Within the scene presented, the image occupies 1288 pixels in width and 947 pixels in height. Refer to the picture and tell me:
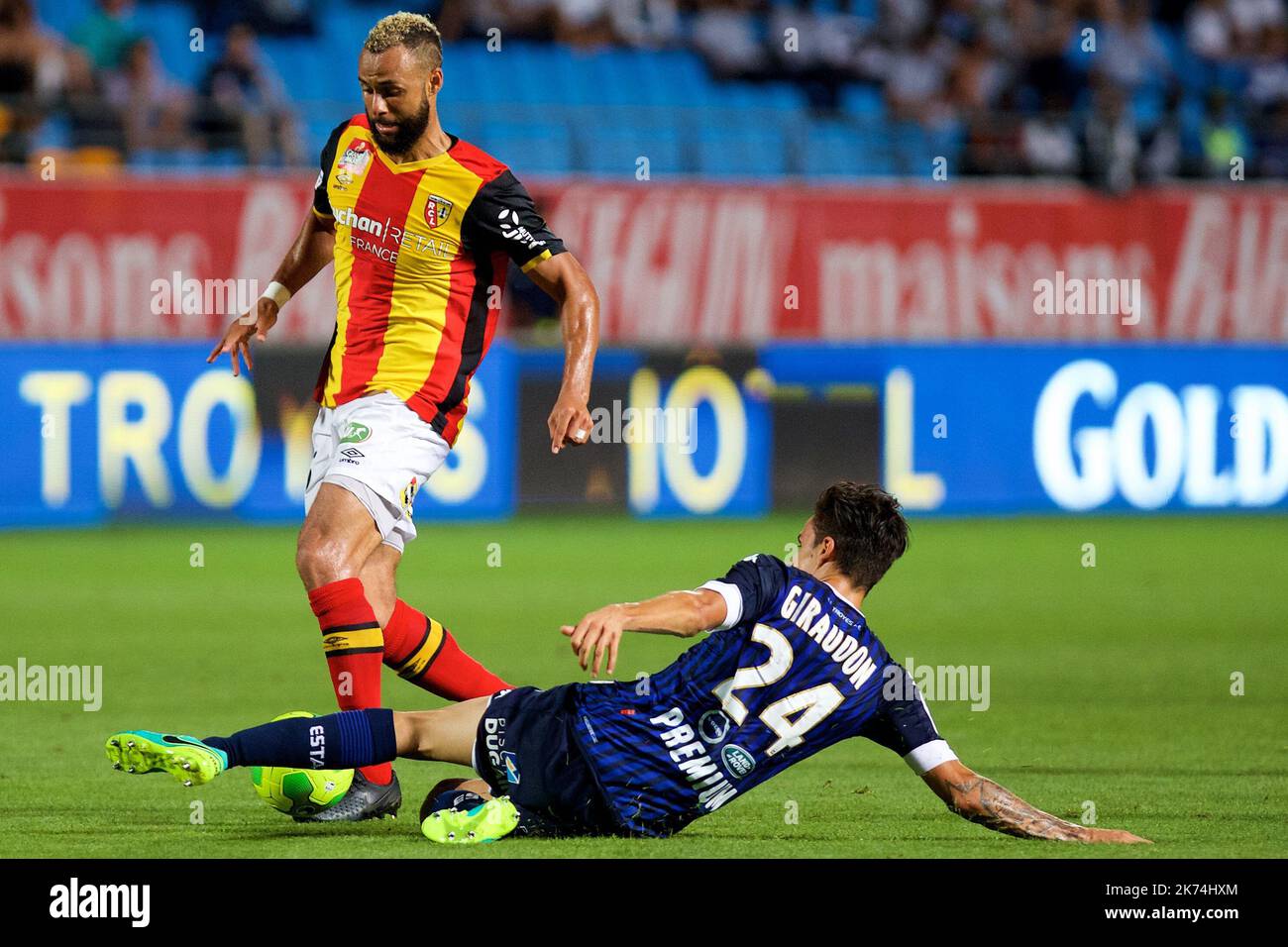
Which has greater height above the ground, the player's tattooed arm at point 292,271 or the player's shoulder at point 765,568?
the player's tattooed arm at point 292,271

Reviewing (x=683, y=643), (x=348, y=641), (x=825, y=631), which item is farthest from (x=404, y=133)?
(x=683, y=643)

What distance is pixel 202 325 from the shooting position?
52.1 ft

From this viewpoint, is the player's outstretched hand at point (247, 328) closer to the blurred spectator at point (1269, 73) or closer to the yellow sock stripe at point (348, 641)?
the yellow sock stripe at point (348, 641)

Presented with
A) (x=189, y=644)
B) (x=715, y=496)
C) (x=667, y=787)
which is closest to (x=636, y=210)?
(x=715, y=496)

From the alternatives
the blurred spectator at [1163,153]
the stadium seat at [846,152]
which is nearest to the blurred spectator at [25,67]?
the stadium seat at [846,152]

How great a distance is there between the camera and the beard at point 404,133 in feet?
20.1

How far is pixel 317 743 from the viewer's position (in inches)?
201

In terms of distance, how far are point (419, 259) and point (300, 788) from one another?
68.0 inches

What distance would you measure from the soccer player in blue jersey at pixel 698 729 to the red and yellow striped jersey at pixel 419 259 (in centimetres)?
131

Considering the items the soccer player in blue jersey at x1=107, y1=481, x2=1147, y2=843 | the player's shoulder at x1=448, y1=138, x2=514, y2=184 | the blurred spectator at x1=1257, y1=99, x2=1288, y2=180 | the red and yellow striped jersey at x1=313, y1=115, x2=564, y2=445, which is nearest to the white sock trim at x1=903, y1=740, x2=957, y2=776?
the soccer player in blue jersey at x1=107, y1=481, x2=1147, y2=843

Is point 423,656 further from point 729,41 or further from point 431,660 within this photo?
point 729,41

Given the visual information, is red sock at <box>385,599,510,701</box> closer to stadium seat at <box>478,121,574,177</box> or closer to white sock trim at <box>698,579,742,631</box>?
white sock trim at <box>698,579,742,631</box>

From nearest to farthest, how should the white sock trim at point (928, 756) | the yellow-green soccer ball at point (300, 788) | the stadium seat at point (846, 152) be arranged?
the white sock trim at point (928, 756) < the yellow-green soccer ball at point (300, 788) < the stadium seat at point (846, 152)

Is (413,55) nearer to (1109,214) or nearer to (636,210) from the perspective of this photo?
(636,210)
